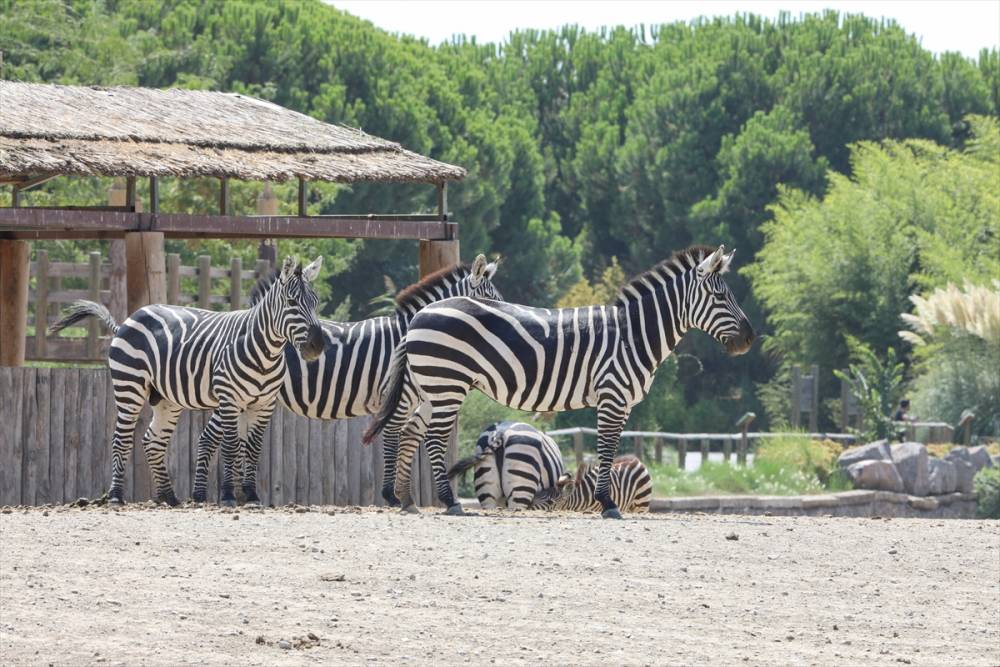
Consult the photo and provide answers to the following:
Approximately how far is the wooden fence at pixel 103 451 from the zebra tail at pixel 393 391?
2167mm

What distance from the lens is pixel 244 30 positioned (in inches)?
1831

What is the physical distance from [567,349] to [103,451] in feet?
14.5

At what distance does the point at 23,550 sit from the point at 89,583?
108 cm

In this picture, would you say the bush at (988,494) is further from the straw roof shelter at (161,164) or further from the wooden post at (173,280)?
the wooden post at (173,280)

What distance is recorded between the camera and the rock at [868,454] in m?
26.5

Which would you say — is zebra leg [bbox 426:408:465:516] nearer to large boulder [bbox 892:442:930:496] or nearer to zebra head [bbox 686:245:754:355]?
zebra head [bbox 686:245:754:355]

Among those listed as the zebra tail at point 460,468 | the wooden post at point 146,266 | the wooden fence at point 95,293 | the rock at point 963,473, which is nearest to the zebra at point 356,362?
the zebra tail at point 460,468

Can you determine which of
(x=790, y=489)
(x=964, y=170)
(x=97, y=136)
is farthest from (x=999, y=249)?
(x=97, y=136)

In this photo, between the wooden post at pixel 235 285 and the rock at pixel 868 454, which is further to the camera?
the rock at pixel 868 454

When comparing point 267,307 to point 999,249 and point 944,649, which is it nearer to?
point 944,649

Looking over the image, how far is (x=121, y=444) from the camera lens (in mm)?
16219

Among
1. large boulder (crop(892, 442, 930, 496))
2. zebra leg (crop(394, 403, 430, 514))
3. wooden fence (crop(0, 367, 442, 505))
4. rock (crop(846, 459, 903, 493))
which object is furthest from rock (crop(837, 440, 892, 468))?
zebra leg (crop(394, 403, 430, 514))

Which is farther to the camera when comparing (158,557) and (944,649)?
(158,557)

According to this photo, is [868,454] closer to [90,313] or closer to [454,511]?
[454,511]
